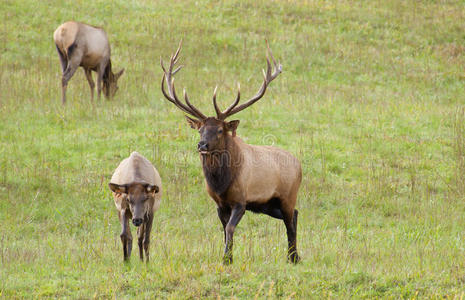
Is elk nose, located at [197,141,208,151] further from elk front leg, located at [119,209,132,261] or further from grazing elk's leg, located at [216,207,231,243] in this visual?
elk front leg, located at [119,209,132,261]

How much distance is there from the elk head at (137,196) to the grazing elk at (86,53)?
8510 millimetres

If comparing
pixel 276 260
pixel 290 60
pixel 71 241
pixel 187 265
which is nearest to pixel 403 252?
pixel 276 260

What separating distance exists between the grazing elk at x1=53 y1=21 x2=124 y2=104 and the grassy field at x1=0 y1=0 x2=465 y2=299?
510mm

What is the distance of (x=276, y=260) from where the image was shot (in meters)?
8.02

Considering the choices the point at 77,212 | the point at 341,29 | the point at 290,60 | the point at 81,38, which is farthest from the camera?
the point at 341,29

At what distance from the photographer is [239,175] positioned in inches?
309

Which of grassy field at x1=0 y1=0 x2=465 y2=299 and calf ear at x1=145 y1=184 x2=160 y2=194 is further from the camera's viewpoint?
calf ear at x1=145 y1=184 x2=160 y2=194

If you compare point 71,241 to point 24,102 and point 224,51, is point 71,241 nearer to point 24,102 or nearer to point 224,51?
point 24,102

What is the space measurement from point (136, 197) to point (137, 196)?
0.7 inches

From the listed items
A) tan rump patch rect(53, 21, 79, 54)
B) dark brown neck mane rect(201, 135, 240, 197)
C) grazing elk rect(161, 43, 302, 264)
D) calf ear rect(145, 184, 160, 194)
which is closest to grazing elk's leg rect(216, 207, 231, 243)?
grazing elk rect(161, 43, 302, 264)

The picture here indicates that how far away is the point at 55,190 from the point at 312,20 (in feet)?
47.7

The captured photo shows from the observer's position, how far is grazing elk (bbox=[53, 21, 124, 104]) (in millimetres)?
16016

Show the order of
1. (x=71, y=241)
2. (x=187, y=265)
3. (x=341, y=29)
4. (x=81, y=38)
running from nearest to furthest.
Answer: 1. (x=187, y=265)
2. (x=71, y=241)
3. (x=81, y=38)
4. (x=341, y=29)

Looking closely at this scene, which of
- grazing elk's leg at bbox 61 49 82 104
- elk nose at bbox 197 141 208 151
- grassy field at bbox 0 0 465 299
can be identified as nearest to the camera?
grassy field at bbox 0 0 465 299
